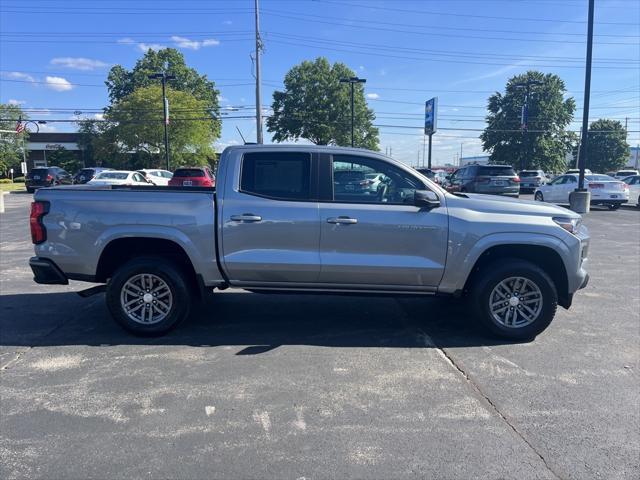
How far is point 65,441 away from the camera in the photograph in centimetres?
325

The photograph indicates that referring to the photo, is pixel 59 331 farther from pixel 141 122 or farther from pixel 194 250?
pixel 141 122

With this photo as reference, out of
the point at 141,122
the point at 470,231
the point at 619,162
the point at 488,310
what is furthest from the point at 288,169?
the point at 619,162

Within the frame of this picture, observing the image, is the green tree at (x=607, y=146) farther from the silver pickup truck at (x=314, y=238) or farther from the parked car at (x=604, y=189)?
the silver pickup truck at (x=314, y=238)

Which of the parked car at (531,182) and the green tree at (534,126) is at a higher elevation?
the green tree at (534,126)

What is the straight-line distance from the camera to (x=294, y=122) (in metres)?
69.3

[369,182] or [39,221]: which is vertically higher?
[369,182]

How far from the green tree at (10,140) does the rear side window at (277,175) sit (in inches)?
2393

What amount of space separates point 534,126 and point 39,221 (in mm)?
59630

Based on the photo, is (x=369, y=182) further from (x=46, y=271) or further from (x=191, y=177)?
(x=191, y=177)

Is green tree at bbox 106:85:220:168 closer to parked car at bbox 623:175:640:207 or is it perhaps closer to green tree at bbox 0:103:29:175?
green tree at bbox 0:103:29:175

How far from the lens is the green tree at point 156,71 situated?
69.9 metres

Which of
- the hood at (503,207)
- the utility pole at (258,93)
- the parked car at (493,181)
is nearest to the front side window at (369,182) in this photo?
the hood at (503,207)

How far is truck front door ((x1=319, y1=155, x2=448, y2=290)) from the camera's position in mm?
4922

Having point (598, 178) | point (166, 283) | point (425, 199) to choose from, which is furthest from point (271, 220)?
point (598, 178)
